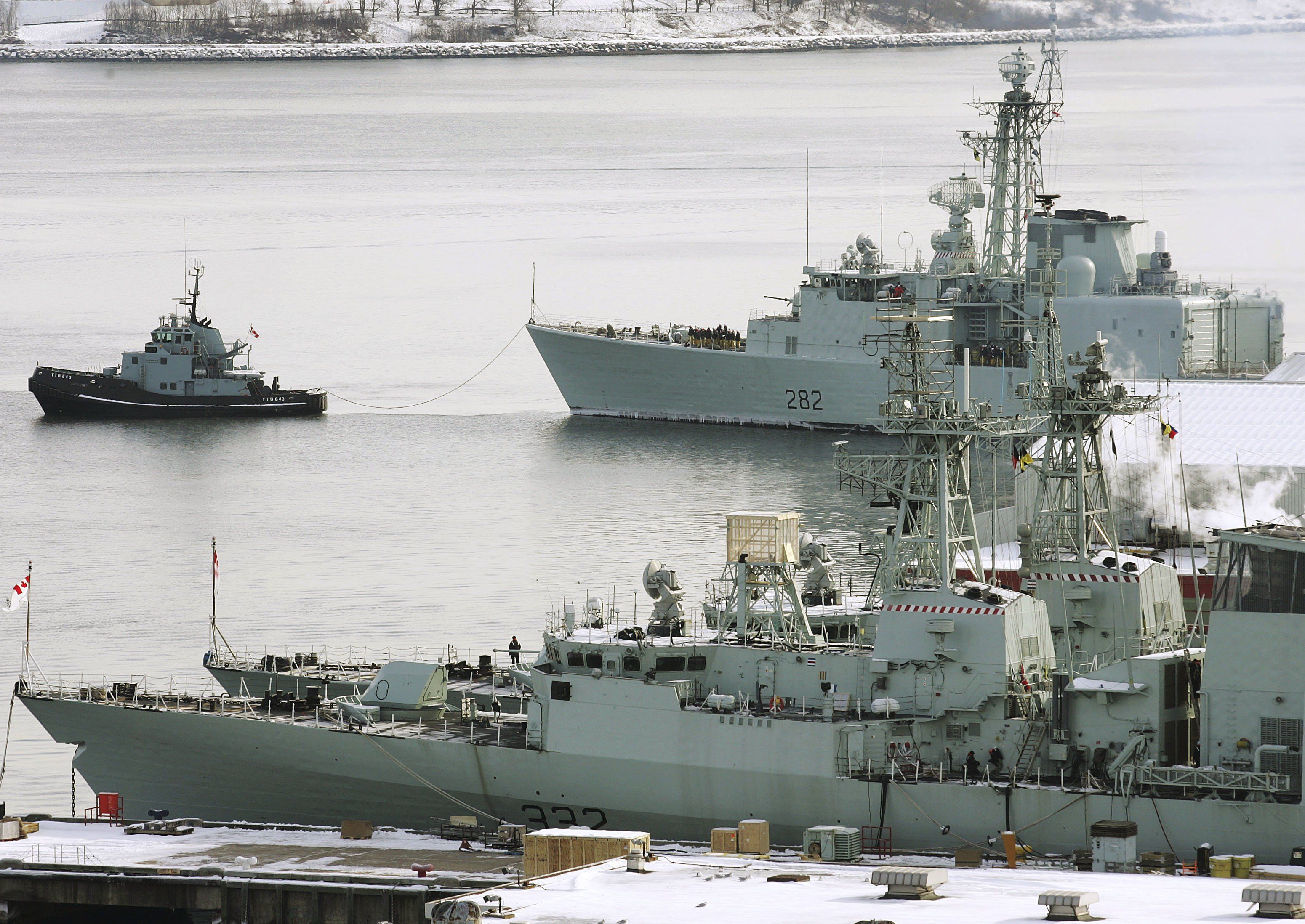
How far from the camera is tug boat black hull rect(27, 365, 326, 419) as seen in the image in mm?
73375

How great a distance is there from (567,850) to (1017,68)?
1694 inches

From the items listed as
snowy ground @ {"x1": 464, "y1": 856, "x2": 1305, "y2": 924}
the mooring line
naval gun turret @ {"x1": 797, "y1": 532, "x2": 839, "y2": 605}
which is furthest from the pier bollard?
the mooring line

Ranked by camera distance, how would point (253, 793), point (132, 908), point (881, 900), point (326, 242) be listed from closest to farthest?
point (881, 900) < point (132, 908) < point (253, 793) < point (326, 242)

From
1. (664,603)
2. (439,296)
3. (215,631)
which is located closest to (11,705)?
(215,631)

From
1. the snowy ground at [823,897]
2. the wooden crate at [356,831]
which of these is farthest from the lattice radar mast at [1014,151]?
the snowy ground at [823,897]

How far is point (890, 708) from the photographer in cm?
2811

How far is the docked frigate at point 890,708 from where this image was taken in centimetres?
2608

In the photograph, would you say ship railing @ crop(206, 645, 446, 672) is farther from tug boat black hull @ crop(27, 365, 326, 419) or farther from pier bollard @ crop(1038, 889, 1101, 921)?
tug boat black hull @ crop(27, 365, 326, 419)

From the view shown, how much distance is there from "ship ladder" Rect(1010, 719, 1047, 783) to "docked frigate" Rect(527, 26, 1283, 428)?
36.1m

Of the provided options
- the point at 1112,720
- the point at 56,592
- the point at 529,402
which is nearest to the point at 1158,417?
the point at 1112,720

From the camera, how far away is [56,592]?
4653 centimetres

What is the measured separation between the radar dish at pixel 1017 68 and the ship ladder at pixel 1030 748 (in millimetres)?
38125

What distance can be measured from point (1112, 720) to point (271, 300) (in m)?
71.6

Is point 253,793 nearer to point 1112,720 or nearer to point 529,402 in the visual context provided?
point 1112,720
